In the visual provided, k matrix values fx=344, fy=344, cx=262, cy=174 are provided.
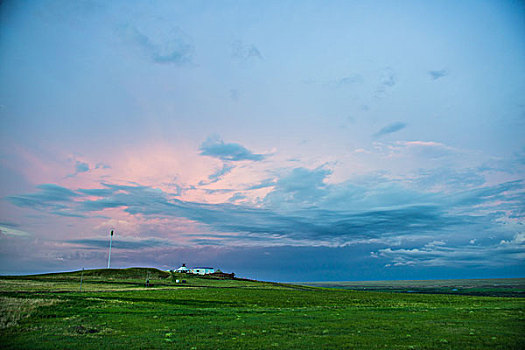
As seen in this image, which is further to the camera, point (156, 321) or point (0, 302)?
point (0, 302)

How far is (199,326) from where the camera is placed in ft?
122

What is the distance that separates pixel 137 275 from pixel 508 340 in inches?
6320

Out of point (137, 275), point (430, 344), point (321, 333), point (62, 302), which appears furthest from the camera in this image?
point (137, 275)

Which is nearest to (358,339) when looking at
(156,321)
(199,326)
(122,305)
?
(199,326)

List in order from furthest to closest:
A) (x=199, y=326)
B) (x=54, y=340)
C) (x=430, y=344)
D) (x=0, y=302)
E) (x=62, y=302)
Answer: (x=62, y=302) < (x=0, y=302) < (x=199, y=326) < (x=54, y=340) < (x=430, y=344)

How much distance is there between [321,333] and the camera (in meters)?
33.0

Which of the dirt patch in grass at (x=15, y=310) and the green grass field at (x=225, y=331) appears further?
the dirt patch in grass at (x=15, y=310)

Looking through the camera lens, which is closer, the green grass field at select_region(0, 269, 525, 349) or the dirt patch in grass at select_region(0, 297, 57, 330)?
the green grass field at select_region(0, 269, 525, 349)

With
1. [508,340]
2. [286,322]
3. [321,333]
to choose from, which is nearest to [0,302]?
[286,322]

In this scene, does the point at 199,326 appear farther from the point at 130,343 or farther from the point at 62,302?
the point at 62,302

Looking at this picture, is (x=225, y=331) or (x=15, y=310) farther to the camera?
(x=15, y=310)

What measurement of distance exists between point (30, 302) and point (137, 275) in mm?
120178

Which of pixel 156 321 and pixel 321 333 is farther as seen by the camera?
pixel 156 321

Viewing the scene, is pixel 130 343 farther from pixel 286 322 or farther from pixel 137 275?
pixel 137 275
